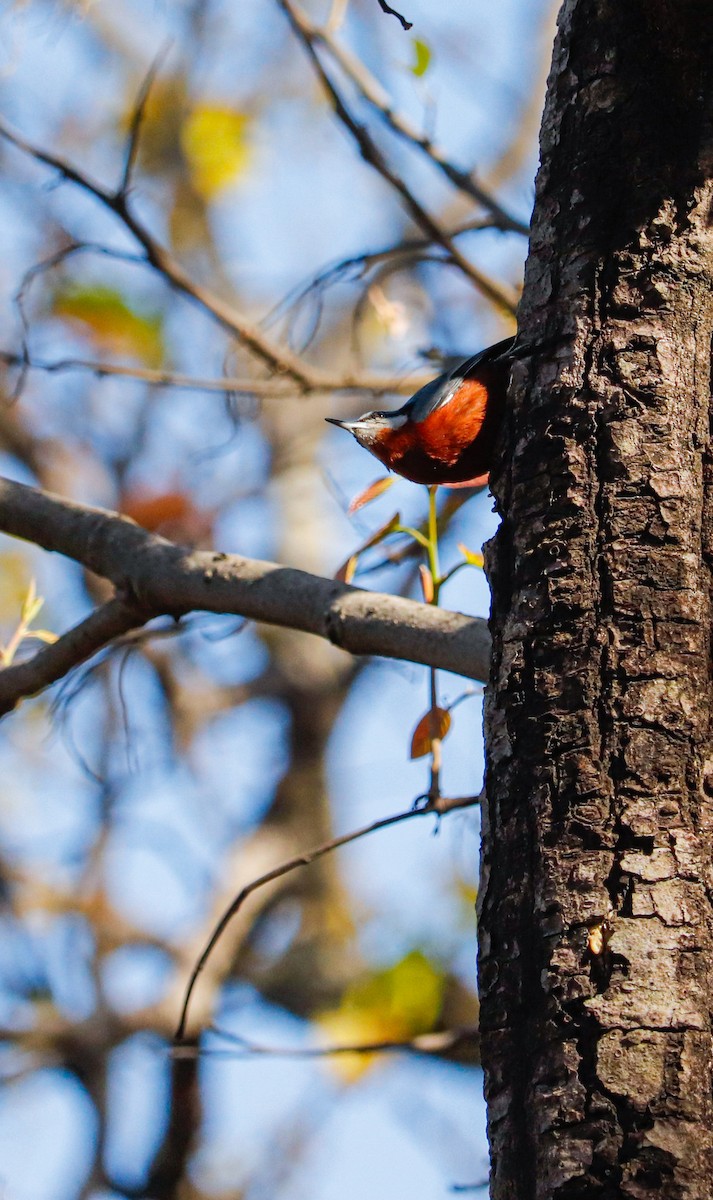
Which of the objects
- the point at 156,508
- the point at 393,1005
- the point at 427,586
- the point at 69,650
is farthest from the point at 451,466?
the point at 156,508

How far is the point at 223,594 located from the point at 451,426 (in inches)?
24.5

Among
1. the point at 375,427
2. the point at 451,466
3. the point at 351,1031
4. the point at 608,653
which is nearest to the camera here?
the point at 608,653

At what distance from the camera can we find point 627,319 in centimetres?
165

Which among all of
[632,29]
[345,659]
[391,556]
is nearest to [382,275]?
[391,556]

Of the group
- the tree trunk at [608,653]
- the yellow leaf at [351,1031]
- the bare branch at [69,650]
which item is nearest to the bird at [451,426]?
the tree trunk at [608,653]

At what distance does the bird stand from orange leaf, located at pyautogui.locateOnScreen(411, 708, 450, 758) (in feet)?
1.57

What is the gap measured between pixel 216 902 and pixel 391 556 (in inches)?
165

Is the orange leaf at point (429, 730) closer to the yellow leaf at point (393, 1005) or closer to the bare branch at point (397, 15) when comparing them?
the bare branch at point (397, 15)

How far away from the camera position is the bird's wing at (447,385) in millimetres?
1969

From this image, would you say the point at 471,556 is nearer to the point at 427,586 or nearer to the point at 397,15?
the point at 427,586

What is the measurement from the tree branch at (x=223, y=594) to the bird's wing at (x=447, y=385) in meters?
0.37

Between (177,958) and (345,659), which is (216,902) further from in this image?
(345,659)

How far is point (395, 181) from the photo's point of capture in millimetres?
3342

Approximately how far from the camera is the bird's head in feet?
7.89
